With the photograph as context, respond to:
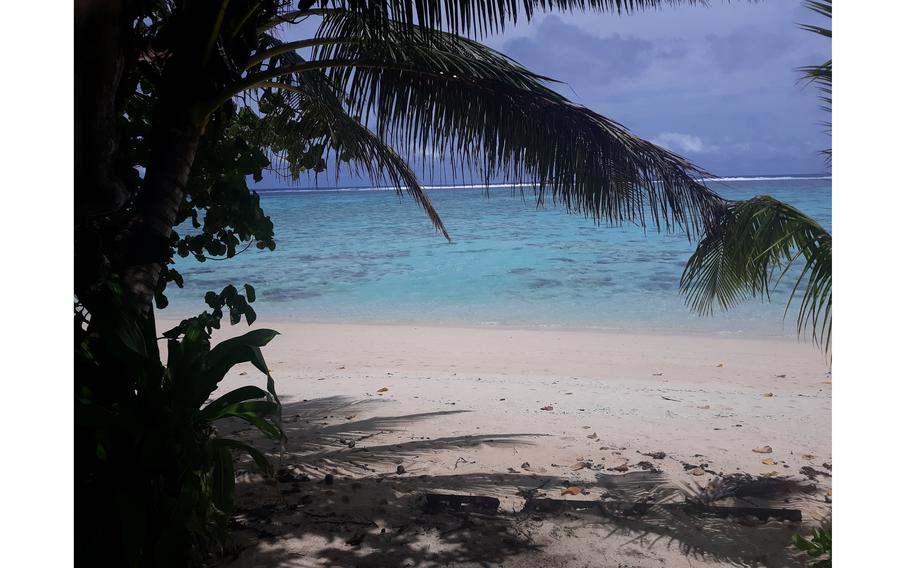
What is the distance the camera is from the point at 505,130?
3.06 m

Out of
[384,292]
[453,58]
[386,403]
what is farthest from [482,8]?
[384,292]

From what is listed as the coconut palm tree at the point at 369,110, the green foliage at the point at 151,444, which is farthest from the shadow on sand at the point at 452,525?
the coconut palm tree at the point at 369,110

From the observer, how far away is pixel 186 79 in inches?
100

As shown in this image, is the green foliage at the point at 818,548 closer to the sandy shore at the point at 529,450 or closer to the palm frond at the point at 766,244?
the sandy shore at the point at 529,450

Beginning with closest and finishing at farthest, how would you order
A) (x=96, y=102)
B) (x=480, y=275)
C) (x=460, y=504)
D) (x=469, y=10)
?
(x=96, y=102) → (x=469, y=10) → (x=460, y=504) → (x=480, y=275)

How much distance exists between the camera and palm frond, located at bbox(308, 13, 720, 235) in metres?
2.92

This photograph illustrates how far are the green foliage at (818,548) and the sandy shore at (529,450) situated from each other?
4.0 inches

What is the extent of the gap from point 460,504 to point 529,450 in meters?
0.88

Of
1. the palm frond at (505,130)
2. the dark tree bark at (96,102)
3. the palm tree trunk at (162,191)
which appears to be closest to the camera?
the dark tree bark at (96,102)

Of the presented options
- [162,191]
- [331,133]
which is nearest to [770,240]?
[331,133]

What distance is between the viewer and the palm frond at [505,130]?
2916 mm

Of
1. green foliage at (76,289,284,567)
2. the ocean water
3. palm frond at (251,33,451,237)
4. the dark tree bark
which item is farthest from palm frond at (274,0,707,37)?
the ocean water

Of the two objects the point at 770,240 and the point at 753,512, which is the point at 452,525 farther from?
the point at 770,240

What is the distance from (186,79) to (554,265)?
1399cm
